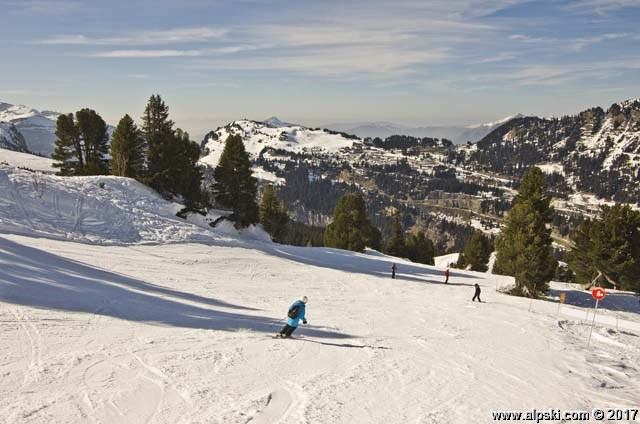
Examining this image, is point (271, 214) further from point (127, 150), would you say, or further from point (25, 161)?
point (25, 161)

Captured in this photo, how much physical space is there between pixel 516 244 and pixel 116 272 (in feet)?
104

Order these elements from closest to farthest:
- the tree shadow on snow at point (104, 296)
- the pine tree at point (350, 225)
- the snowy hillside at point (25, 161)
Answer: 1. the tree shadow on snow at point (104, 296)
2. the pine tree at point (350, 225)
3. the snowy hillside at point (25, 161)

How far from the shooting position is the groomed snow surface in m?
9.02

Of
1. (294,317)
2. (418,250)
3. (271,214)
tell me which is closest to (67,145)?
(271,214)

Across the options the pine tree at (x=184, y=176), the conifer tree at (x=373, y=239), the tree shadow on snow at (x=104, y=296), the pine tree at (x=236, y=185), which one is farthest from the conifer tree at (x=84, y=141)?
the conifer tree at (x=373, y=239)

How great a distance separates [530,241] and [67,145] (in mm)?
55385

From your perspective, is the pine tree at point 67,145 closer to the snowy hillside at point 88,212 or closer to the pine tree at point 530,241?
the snowy hillside at point 88,212

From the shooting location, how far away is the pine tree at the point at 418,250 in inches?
3302

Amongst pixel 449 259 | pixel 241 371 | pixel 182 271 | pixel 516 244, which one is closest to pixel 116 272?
pixel 182 271

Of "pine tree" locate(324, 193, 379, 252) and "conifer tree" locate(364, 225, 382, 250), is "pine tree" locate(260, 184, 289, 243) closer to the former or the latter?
"pine tree" locate(324, 193, 379, 252)

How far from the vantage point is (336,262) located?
131 feet

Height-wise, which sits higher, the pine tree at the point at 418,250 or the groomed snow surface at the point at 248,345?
the groomed snow surface at the point at 248,345

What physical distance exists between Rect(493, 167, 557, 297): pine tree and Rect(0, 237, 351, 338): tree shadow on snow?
1005 inches

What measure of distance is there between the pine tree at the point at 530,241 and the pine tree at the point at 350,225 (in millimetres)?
25517
